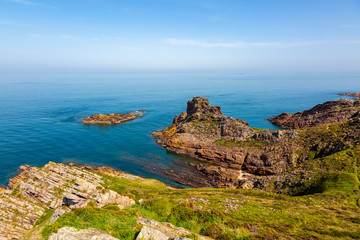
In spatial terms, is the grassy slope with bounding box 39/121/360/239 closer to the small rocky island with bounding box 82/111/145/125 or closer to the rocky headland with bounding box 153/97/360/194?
the rocky headland with bounding box 153/97/360/194

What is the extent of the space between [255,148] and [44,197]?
57170 mm

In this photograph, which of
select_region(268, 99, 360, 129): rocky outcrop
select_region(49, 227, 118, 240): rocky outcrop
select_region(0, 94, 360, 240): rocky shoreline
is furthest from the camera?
select_region(268, 99, 360, 129): rocky outcrop

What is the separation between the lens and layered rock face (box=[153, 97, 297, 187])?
55406 mm

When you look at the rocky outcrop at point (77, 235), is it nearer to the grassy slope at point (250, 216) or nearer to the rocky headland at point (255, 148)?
the grassy slope at point (250, 216)

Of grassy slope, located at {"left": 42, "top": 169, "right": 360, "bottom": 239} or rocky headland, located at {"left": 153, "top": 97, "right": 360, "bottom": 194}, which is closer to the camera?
grassy slope, located at {"left": 42, "top": 169, "right": 360, "bottom": 239}

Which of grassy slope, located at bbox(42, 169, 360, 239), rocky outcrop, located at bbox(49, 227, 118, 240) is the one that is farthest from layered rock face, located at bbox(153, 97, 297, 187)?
rocky outcrop, located at bbox(49, 227, 118, 240)

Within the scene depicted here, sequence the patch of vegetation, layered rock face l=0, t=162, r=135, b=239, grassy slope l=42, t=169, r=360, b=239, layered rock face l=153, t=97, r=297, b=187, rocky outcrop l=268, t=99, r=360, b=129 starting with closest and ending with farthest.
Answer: the patch of vegetation, grassy slope l=42, t=169, r=360, b=239, layered rock face l=0, t=162, r=135, b=239, layered rock face l=153, t=97, r=297, b=187, rocky outcrop l=268, t=99, r=360, b=129

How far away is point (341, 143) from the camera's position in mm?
49250

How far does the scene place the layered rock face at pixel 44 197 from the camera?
2242cm

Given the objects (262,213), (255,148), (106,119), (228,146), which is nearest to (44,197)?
(262,213)

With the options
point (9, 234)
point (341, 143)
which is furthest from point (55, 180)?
point (341, 143)

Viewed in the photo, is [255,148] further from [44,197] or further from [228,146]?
[44,197]

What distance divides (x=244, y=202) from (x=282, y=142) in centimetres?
4091

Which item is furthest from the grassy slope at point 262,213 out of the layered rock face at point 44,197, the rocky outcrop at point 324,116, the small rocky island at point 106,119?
the small rocky island at point 106,119
